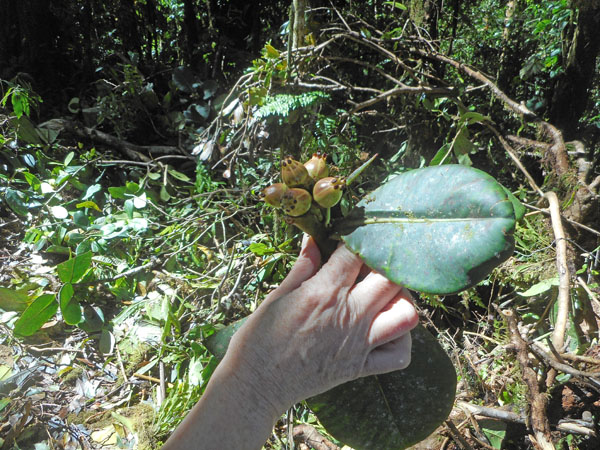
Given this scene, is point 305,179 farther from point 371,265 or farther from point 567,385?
point 567,385

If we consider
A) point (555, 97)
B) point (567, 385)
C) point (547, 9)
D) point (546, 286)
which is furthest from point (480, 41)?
point (567, 385)

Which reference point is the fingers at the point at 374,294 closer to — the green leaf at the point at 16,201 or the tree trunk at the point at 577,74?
the tree trunk at the point at 577,74

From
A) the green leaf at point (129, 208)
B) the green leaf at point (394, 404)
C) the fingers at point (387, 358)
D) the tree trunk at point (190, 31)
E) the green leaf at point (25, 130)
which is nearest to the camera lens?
the fingers at point (387, 358)

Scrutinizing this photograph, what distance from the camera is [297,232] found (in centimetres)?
154

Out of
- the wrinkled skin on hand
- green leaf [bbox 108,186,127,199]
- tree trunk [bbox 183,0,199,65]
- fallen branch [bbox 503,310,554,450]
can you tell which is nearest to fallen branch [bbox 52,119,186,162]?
green leaf [bbox 108,186,127,199]

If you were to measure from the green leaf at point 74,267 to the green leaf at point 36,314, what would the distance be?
3.4 inches

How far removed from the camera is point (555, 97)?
5.39 ft

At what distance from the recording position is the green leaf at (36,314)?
1.37 meters

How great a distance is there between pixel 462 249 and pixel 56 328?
159 cm

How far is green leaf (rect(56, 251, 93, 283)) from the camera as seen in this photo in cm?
134

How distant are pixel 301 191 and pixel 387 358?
348 mm

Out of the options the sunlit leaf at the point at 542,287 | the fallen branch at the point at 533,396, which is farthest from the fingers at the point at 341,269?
the sunlit leaf at the point at 542,287

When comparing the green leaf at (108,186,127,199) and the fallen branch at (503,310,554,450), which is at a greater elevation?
the green leaf at (108,186,127,199)

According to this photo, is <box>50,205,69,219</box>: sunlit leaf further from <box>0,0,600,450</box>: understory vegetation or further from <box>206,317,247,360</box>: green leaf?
<box>206,317,247,360</box>: green leaf
